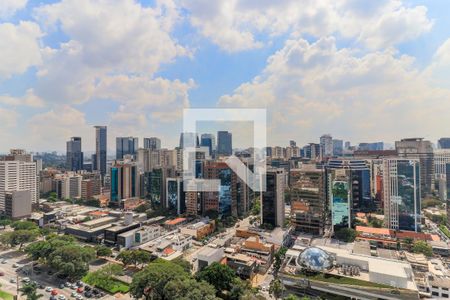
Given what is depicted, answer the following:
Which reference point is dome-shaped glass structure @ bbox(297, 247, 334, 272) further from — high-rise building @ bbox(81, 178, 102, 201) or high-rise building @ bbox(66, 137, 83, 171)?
high-rise building @ bbox(66, 137, 83, 171)

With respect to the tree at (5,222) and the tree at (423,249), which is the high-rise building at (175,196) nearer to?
the tree at (5,222)

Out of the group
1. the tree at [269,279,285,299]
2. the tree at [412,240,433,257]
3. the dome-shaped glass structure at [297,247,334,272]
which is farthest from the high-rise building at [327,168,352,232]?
the tree at [269,279,285,299]

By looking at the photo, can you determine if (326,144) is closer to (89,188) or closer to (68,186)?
(89,188)

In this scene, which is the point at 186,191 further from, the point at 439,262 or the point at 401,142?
the point at 401,142

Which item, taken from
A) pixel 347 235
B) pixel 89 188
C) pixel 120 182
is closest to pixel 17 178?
pixel 89 188

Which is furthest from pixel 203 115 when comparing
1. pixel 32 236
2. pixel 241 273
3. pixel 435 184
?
pixel 435 184

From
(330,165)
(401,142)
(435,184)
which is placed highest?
(401,142)
